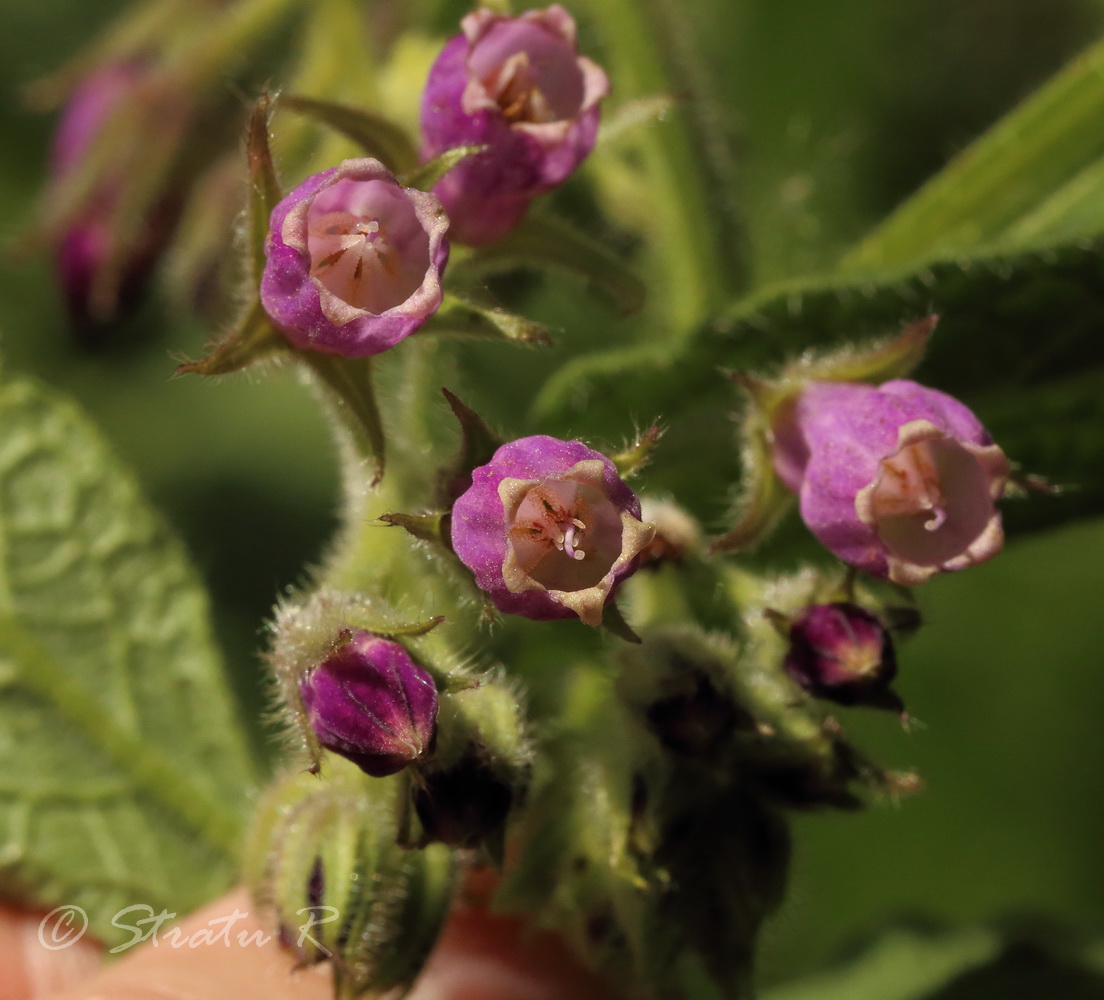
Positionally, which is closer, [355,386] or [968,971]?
[355,386]

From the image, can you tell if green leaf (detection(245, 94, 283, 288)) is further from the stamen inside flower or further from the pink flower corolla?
the pink flower corolla

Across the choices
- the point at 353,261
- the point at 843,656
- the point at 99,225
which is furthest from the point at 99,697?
the point at 843,656

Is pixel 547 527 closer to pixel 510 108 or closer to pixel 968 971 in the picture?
pixel 510 108

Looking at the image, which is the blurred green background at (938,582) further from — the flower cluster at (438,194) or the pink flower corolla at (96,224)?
the flower cluster at (438,194)

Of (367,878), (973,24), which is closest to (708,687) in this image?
(367,878)

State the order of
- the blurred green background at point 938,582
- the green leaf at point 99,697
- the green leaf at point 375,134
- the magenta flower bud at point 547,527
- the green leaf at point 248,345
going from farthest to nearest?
the blurred green background at point 938,582, the green leaf at point 99,697, the green leaf at point 375,134, the green leaf at point 248,345, the magenta flower bud at point 547,527

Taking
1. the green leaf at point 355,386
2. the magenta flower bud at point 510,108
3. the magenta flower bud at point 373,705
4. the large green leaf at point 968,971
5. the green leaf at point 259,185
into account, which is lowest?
the large green leaf at point 968,971

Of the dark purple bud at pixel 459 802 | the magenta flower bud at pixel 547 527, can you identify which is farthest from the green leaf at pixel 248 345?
the dark purple bud at pixel 459 802

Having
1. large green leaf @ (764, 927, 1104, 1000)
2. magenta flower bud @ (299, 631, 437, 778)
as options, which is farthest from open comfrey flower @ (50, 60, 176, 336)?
large green leaf @ (764, 927, 1104, 1000)
